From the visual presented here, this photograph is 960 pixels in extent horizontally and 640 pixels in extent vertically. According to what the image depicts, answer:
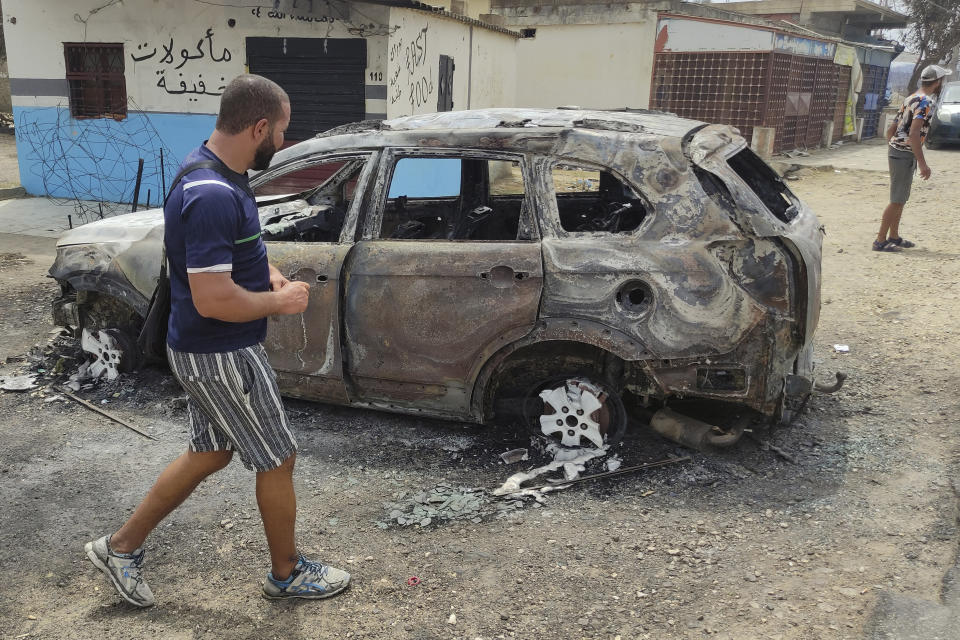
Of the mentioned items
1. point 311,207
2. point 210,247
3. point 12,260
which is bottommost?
point 12,260

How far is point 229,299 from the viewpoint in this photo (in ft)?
8.12

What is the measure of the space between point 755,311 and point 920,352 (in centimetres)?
282

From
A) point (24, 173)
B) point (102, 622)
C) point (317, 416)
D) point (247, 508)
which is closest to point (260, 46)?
point (24, 173)

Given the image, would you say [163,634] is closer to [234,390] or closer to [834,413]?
[234,390]

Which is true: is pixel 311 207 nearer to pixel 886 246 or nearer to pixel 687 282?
pixel 687 282

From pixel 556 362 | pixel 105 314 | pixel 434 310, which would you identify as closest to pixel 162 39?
pixel 105 314

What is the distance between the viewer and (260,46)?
34.6 feet

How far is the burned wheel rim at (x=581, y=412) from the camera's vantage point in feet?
13.3

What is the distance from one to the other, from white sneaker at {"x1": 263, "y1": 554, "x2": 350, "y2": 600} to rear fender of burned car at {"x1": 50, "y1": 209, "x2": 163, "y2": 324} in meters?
2.36

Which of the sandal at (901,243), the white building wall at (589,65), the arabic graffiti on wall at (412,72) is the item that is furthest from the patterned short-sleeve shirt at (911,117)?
the white building wall at (589,65)

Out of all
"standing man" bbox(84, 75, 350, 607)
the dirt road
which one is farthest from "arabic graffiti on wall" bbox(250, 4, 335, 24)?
"standing man" bbox(84, 75, 350, 607)

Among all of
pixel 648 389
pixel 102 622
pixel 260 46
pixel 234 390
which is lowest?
pixel 102 622

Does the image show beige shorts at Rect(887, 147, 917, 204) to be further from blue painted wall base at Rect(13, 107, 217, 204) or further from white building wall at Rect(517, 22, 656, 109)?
white building wall at Rect(517, 22, 656, 109)

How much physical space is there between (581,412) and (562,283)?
0.73m
